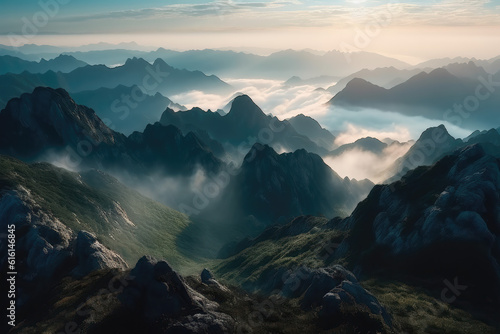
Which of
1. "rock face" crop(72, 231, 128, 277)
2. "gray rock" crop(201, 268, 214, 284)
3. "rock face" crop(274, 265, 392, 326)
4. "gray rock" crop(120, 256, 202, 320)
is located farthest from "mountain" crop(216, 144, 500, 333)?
"rock face" crop(72, 231, 128, 277)

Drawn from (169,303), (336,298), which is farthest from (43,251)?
(336,298)

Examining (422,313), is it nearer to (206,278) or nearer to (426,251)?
(426,251)

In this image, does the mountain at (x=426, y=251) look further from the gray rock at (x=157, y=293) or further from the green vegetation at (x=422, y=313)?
the gray rock at (x=157, y=293)

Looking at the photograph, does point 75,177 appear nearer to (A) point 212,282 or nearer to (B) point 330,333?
(A) point 212,282

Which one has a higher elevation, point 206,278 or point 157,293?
point 157,293

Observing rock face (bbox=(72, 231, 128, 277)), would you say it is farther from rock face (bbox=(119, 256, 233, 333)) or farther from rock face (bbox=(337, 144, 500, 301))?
rock face (bbox=(337, 144, 500, 301))

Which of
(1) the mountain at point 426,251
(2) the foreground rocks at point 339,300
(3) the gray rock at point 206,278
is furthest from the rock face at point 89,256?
(2) the foreground rocks at point 339,300
